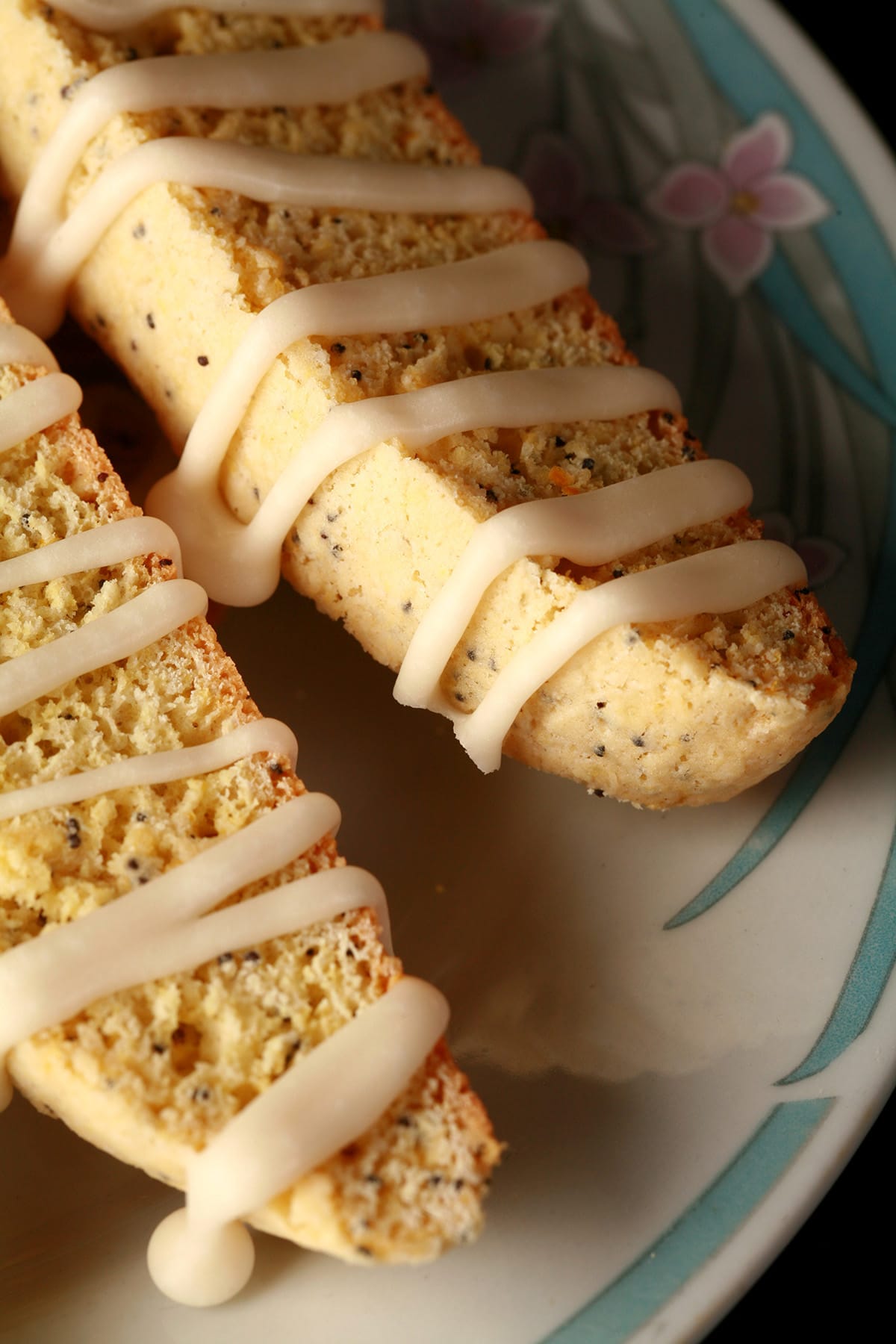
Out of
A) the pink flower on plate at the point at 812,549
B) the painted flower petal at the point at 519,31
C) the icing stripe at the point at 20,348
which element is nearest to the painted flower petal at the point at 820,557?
the pink flower on plate at the point at 812,549

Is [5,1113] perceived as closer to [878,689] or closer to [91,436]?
[91,436]

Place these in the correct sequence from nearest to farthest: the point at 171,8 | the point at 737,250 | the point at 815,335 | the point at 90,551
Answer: the point at 90,551, the point at 171,8, the point at 815,335, the point at 737,250

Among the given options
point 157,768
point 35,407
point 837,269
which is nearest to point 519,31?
point 837,269

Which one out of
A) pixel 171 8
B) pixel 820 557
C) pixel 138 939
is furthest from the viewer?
pixel 820 557

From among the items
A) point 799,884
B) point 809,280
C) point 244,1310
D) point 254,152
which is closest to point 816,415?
point 809,280

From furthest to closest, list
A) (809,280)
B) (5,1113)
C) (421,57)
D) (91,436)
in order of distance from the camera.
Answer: (809,280) < (421,57) < (91,436) < (5,1113)

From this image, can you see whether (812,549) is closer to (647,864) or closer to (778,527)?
(778,527)

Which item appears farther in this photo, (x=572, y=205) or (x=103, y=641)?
(x=572, y=205)

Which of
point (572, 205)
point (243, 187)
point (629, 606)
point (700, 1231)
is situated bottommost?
point (700, 1231)
